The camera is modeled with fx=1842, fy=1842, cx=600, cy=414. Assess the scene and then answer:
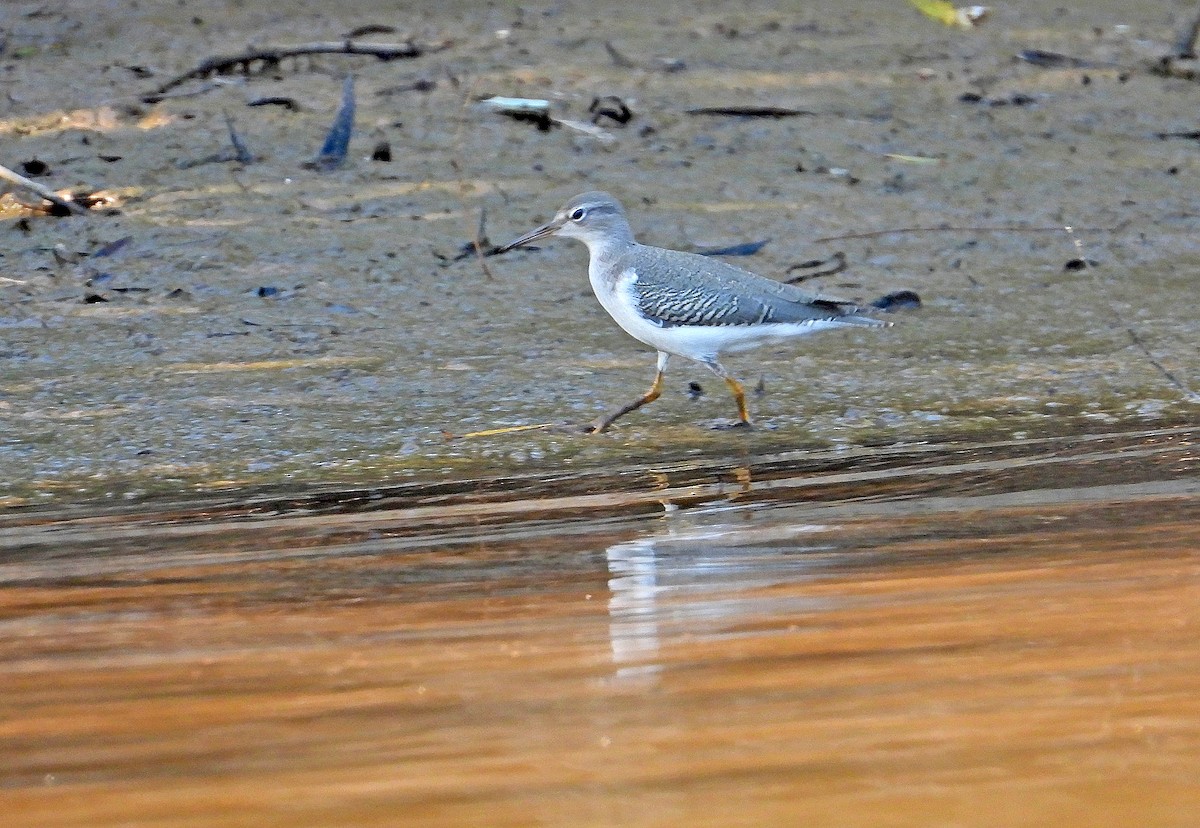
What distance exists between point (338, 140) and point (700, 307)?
2969mm

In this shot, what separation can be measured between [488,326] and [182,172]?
7.34ft

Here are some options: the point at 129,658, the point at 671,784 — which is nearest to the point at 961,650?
the point at 671,784

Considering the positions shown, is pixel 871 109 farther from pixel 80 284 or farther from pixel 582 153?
pixel 80 284

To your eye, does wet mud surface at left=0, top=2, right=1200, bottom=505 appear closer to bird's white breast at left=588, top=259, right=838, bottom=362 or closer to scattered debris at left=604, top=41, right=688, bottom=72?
scattered debris at left=604, top=41, right=688, bottom=72

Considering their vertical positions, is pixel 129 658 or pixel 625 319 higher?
pixel 129 658

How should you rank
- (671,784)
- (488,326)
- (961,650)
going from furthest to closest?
(488,326)
(961,650)
(671,784)

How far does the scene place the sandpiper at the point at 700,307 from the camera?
726 centimetres

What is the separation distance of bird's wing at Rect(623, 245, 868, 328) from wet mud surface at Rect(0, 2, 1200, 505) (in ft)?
1.04

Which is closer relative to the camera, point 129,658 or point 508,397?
point 129,658

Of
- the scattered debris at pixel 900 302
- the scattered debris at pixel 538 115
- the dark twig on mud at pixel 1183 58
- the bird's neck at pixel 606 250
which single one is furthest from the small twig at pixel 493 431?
the dark twig on mud at pixel 1183 58

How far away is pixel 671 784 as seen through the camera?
3.05 meters

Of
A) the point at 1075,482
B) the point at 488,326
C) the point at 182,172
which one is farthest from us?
the point at 182,172

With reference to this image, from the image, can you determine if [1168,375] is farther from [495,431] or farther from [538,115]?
[538,115]

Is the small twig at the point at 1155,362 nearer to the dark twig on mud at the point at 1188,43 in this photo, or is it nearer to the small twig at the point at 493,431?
the small twig at the point at 493,431
